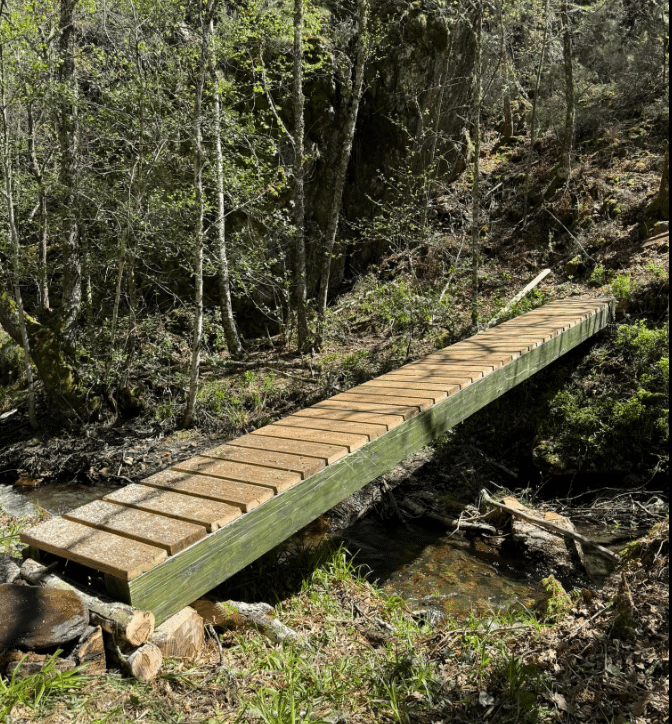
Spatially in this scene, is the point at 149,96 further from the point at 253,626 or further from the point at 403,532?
the point at 253,626

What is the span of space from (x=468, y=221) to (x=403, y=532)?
26.5 ft

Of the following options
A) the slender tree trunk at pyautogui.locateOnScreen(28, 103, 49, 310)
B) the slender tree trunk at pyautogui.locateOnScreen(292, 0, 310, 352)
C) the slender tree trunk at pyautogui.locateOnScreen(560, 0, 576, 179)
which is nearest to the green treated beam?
the slender tree trunk at pyautogui.locateOnScreen(292, 0, 310, 352)

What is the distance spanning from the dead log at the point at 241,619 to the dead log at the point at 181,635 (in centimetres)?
18

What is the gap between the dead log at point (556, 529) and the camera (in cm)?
439

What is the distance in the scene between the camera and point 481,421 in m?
7.06

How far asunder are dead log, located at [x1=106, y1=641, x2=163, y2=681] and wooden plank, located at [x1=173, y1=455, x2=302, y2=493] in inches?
37.9

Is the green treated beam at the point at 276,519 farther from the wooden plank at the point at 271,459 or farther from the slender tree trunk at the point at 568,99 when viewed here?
the slender tree trunk at the point at 568,99

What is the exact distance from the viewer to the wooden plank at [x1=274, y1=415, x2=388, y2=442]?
3778 millimetres

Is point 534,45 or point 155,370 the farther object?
point 534,45

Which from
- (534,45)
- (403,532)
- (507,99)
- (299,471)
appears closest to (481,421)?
(403,532)

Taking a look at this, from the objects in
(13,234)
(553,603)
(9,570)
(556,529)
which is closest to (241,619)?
(9,570)

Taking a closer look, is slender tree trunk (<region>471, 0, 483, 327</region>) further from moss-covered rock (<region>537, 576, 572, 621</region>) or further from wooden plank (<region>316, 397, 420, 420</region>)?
moss-covered rock (<region>537, 576, 572, 621</region>)

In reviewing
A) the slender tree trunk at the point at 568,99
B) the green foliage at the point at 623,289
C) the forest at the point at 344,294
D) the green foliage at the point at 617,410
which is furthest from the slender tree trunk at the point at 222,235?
the slender tree trunk at the point at 568,99

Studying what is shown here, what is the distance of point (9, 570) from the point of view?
2.77 meters
